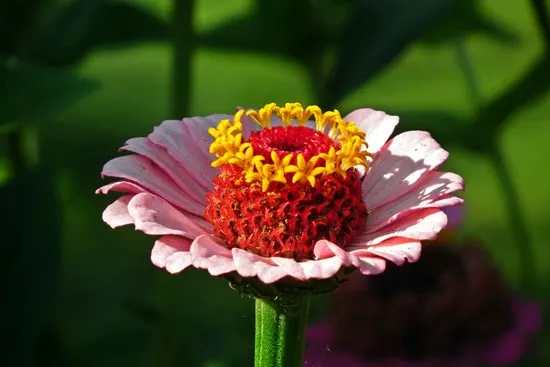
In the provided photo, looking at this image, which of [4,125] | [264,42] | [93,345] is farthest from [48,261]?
[93,345]

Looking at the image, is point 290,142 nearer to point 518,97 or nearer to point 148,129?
point 518,97

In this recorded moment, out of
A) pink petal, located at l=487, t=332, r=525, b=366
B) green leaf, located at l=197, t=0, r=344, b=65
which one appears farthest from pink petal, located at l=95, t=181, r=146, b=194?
green leaf, located at l=197, t=0, r=344, b=65

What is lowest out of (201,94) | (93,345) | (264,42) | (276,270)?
(276,270)

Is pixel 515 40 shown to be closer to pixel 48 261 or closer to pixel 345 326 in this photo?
pixel 345 326

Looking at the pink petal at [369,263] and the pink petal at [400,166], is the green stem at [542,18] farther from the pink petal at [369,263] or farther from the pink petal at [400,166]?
the pink petal at [369,263]

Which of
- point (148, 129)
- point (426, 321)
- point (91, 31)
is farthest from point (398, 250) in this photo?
point (148, 129)

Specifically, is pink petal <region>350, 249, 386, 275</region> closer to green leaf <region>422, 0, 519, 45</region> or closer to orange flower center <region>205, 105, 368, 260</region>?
orange flower center <region>205, 105, 368, 260</region>
